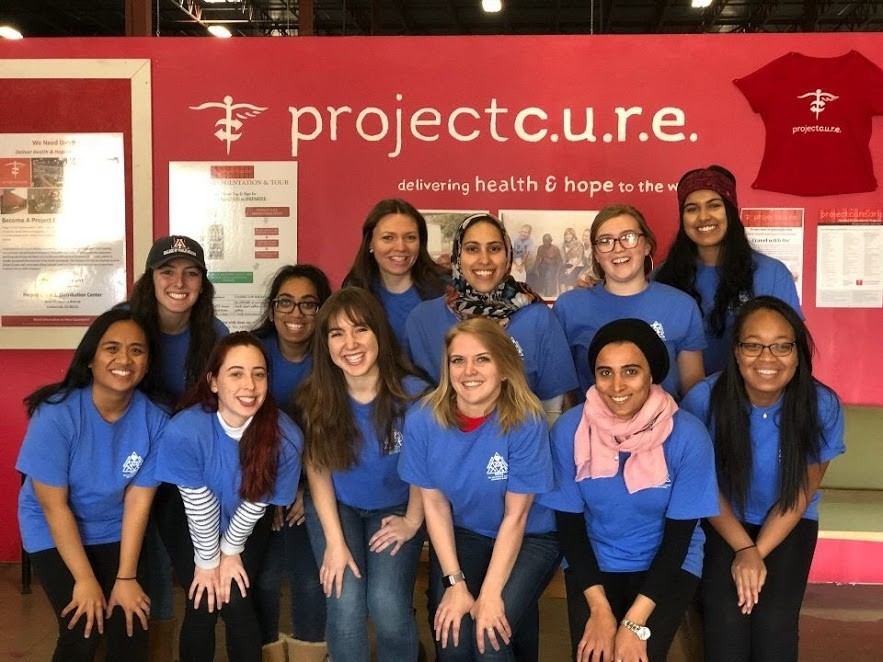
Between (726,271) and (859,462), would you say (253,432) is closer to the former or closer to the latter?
(726,271)

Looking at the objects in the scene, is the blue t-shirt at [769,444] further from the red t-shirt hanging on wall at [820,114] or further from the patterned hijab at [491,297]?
the red t-shirt hanging on wall at [820,114]

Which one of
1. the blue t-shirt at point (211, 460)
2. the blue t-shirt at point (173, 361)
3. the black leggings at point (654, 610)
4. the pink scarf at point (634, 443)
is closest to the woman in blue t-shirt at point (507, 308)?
the pink scarf at point (634, 443)

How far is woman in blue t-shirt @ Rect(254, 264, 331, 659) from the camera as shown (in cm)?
267

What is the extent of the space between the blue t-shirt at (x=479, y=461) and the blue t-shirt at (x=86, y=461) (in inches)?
34.0

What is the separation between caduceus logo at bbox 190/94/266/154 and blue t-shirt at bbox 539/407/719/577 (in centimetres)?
241

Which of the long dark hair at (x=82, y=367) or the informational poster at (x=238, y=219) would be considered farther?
the informational poster at (x=238, y=219)

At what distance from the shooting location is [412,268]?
120 inches

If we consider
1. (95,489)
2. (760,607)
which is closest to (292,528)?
(95,489)

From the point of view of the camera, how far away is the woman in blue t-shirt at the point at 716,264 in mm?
2785

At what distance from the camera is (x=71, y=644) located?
244 centimetres

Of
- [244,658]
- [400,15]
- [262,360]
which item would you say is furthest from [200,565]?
[400,15]

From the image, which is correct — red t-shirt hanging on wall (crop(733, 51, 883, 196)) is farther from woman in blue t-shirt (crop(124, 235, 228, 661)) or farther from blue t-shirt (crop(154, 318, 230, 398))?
blue t-shirt (crop(154, 318, 230, 398))

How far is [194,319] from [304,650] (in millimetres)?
1194

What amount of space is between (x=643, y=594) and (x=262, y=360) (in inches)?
51.2
